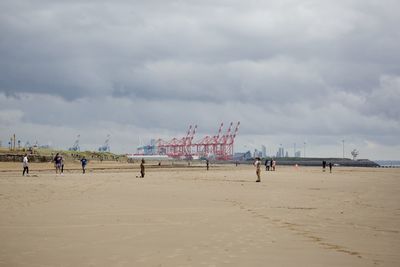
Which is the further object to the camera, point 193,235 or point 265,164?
point 265,164

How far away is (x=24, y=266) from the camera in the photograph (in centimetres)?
720

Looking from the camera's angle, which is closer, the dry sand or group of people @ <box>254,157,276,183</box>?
the dry sand

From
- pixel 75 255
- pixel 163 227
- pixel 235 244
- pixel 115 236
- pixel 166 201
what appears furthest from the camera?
pixel 166 201

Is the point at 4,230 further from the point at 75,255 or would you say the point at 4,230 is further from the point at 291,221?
the point at 291,221

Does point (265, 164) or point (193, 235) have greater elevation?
point (265, 164)

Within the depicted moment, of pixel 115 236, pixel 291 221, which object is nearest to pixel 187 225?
pixel 115 236

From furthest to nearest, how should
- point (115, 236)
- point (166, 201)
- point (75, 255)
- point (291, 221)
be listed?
point (166, 201)
point (291, 221)
point (115, 236)
point (75, 255)

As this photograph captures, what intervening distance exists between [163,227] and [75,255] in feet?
11.9

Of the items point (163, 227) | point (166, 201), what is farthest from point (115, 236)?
point (166, 201)

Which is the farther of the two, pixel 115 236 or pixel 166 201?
pixel 166 201

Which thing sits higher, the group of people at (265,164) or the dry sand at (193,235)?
the group of people at (265,164)

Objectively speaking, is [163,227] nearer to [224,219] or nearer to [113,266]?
[224,219]

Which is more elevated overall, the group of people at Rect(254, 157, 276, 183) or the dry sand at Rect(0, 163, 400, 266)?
the group of people at Rect(254, 157, 276, 183)

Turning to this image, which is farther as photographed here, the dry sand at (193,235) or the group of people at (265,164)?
the group of people at (265,164)
